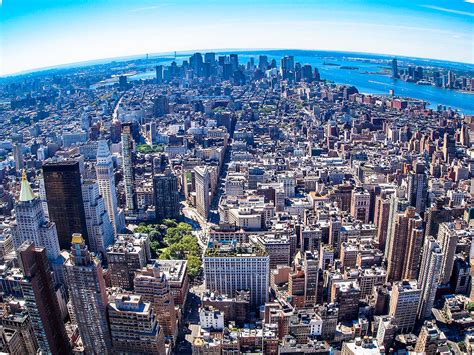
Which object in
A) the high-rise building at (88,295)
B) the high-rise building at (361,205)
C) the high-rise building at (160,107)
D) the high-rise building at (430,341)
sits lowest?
the high-rise building at (430,341)

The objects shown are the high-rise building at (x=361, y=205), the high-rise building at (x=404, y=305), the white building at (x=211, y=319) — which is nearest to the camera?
the white building at (x=211, y=319)

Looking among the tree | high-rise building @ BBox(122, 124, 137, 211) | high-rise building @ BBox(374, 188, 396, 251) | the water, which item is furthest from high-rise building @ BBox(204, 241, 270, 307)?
the water

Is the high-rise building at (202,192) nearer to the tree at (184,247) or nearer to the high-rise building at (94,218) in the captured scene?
the tree at (184,247)

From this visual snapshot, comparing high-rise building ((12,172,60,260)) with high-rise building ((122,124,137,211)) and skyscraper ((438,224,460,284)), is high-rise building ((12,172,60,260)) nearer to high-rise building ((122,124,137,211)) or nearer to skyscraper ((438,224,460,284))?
high-rise building ((122,124,137,211))

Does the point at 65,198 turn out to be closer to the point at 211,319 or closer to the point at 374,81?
the point at 211,319

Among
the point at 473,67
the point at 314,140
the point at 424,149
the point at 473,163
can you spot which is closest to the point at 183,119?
the point at 314,140

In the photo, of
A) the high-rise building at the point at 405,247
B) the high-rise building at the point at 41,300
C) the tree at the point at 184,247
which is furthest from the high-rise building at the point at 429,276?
the high-rise building at the point at 41,300
